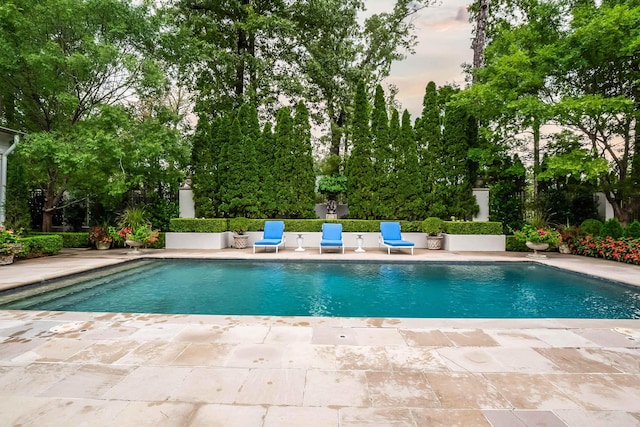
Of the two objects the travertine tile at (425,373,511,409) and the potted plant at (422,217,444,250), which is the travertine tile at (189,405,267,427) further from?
the potted plant at (422,217,444,250)

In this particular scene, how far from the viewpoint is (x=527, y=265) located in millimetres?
9086

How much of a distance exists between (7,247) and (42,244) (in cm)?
140

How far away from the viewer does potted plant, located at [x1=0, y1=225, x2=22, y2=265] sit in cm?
806

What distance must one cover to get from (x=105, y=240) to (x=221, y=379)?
1054cm

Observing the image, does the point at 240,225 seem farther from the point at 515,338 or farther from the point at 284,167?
the point at 515,338

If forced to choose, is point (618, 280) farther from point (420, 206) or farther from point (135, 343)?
point (135, 343)

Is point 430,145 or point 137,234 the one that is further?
point 430,145

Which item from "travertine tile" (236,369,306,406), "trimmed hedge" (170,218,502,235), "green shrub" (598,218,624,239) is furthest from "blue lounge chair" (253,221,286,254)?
"green shrub" (598,218,624,239)

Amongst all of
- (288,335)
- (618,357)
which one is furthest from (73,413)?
(618,357)

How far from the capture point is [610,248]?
9266 millimetres

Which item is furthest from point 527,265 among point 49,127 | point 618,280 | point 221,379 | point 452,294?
point 49,127

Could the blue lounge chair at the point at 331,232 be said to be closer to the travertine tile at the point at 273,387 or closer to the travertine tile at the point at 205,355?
the travertine tile at the point at 205,355

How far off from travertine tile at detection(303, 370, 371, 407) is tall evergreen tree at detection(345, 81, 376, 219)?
34.9 feet

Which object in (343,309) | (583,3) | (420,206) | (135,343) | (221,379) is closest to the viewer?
(221,379)
